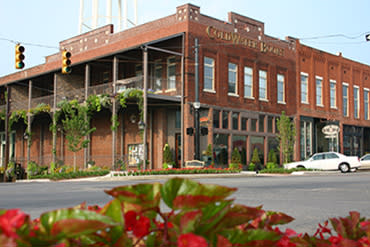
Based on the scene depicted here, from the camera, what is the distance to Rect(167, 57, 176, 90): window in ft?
92.6

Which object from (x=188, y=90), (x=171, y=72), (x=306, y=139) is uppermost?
(x=171, y=72)

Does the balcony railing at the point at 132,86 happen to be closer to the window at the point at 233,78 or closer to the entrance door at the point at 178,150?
the entrance door at the point at 178,150

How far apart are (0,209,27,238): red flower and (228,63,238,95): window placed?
29366mm

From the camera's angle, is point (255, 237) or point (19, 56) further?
point (19, 56)

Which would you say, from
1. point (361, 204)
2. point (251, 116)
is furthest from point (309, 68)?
point (361, 204)

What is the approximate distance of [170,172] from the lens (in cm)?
2373

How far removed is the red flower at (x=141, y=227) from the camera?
108 cm

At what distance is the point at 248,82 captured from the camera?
103 ft

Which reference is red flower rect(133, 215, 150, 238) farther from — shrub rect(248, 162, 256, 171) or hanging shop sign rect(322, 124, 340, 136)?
hanging shop sign rect(322, 124, 340, 136)

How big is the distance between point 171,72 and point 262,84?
7.53m

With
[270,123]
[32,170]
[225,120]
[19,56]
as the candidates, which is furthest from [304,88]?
[19,56]

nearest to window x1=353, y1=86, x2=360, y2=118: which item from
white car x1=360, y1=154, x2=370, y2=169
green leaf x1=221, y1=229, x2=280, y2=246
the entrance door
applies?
white car x1=360, y1=154, x2=370, y2=169

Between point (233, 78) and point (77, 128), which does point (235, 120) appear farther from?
point (77, 128)

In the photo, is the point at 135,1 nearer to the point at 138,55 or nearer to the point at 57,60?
the point at 57,60
